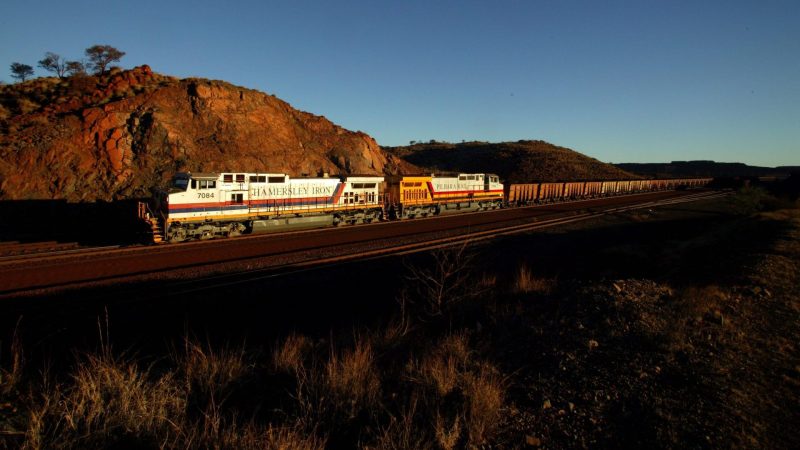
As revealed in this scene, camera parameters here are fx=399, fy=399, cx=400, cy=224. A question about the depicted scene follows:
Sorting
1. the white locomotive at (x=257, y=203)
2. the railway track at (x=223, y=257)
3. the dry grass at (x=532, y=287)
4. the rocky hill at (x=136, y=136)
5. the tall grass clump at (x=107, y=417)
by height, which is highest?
the rocky hill at (x=136, y=136)

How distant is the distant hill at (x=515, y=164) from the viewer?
294 feet

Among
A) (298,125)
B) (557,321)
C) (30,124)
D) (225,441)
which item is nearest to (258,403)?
(225,441)

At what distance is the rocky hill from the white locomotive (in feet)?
Answer: 44.3

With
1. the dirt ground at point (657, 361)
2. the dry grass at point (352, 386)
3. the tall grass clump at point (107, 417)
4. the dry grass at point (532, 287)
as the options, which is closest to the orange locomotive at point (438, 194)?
the dry grass at point (532, 287)

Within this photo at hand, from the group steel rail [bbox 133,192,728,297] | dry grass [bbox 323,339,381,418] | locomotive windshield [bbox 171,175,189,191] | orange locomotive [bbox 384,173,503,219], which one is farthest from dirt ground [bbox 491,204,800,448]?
orange locomotive [bbox 384,173,503,219]

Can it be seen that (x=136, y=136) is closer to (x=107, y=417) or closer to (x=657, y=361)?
(x=107, y=417)

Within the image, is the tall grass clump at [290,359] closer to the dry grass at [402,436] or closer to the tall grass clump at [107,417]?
the tall grass clump at [107,417]

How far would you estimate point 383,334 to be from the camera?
909 cm

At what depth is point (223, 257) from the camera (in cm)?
1747

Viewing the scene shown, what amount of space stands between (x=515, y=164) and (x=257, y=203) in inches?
3243

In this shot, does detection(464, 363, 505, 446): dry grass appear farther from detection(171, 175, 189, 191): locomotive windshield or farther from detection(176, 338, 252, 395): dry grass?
detection(171, 175, 189, 191): locomotive windshield

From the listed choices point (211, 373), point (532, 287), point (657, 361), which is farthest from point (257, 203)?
point (657, 361)

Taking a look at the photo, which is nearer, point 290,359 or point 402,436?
point 402,436

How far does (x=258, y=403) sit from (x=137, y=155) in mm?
35572
